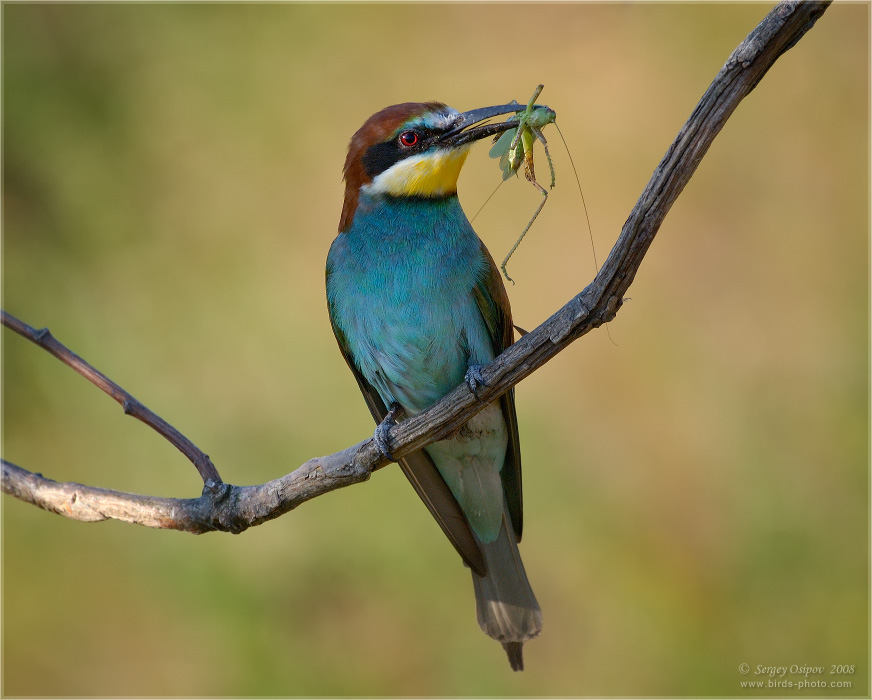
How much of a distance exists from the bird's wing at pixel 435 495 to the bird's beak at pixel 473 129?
552 millimetres

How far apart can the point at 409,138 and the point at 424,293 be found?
0.37 meters

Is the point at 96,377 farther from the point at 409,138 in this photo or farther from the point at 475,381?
the point at 409,138

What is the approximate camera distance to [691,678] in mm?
2773

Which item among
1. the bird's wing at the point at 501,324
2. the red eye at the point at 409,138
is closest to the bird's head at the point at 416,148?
the red eye at the point at 409,138

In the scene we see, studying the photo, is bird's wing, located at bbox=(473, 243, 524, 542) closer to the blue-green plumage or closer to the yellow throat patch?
the blue-green plumage

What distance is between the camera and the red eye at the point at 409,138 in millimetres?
1868

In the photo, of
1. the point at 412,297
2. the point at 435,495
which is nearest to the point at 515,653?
the point at 435,495

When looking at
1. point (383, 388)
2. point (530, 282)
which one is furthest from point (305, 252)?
point (383, 388)

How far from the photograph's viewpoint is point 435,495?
2.05 m

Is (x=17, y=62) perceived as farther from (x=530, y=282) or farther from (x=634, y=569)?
(x=634, y=569)

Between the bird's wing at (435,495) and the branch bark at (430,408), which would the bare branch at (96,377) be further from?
the bird's wing at (435,495)

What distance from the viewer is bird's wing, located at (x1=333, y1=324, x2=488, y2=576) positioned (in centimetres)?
203

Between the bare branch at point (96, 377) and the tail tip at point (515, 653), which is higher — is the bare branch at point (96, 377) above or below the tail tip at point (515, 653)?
above

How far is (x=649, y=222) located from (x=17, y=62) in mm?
2904
